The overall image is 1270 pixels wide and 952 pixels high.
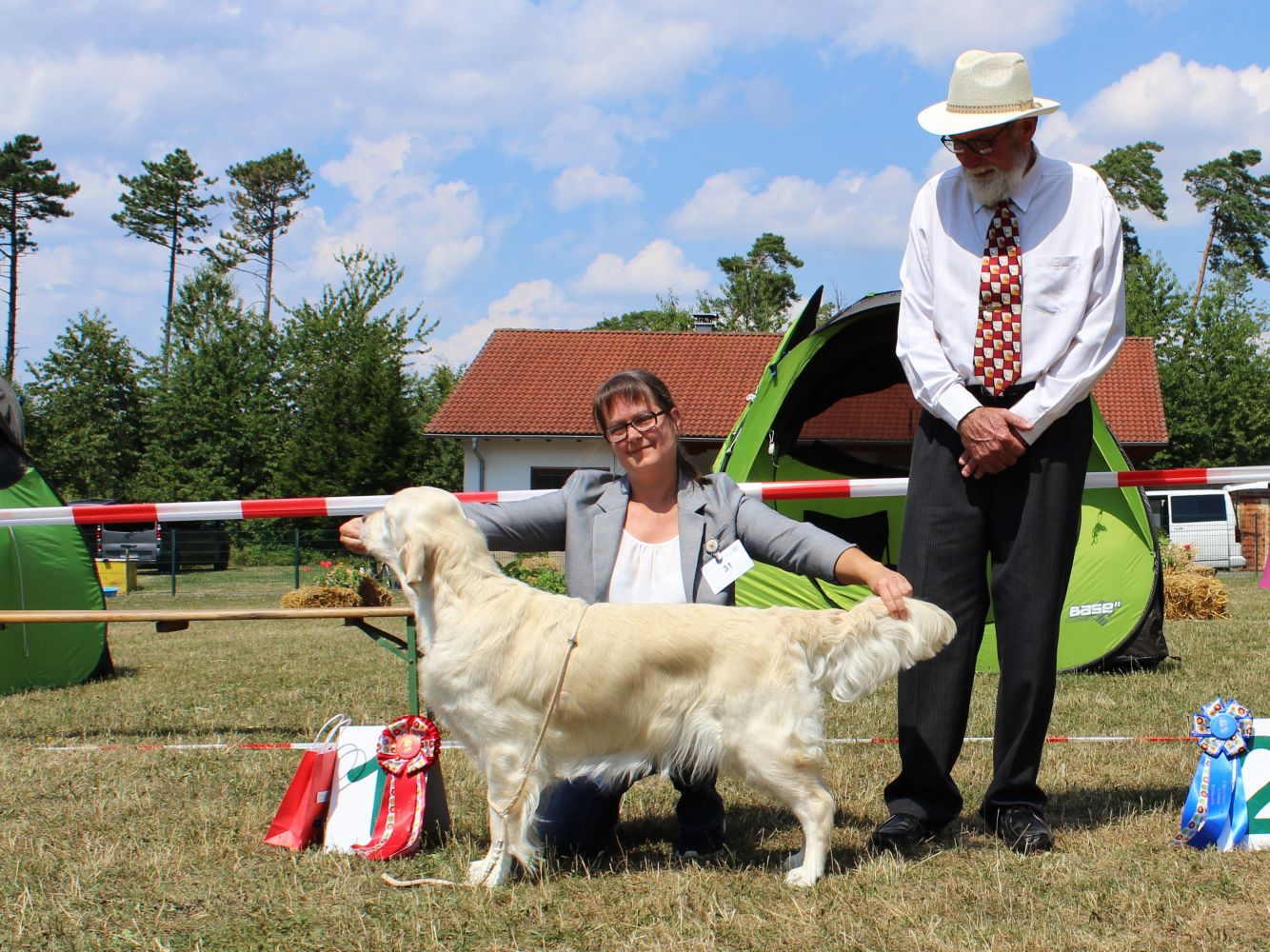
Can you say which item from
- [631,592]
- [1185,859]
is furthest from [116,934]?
[1185,859]

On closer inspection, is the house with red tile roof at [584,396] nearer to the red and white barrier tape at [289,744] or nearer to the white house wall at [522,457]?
the white house wall at [522,457]

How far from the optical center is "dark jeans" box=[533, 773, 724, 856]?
3.06 meters

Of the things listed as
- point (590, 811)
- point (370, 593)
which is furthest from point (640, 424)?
point (370, 593)

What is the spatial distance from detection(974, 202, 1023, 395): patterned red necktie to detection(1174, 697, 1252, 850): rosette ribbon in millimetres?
1045

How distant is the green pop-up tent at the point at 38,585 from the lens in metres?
6.29

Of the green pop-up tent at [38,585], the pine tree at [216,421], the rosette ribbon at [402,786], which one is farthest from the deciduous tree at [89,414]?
the rosette ribbon at [402,786]

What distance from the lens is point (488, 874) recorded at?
2768 mm

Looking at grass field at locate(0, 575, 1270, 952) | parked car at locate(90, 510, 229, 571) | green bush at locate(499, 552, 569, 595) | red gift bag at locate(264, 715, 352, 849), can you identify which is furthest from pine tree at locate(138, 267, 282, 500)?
red gift bag at locate(264, 715, 352, 849)

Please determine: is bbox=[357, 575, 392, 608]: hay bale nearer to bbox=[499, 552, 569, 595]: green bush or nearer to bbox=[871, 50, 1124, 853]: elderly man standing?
bbox=[499, 552, 569, 595]: green bush

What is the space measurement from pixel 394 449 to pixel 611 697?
21.4 metres

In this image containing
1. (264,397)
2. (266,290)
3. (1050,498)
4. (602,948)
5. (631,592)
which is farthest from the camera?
(266,290)

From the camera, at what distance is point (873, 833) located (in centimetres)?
305

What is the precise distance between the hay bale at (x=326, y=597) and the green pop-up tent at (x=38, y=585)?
17.5 feet

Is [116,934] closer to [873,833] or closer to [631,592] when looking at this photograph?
[631,592]
